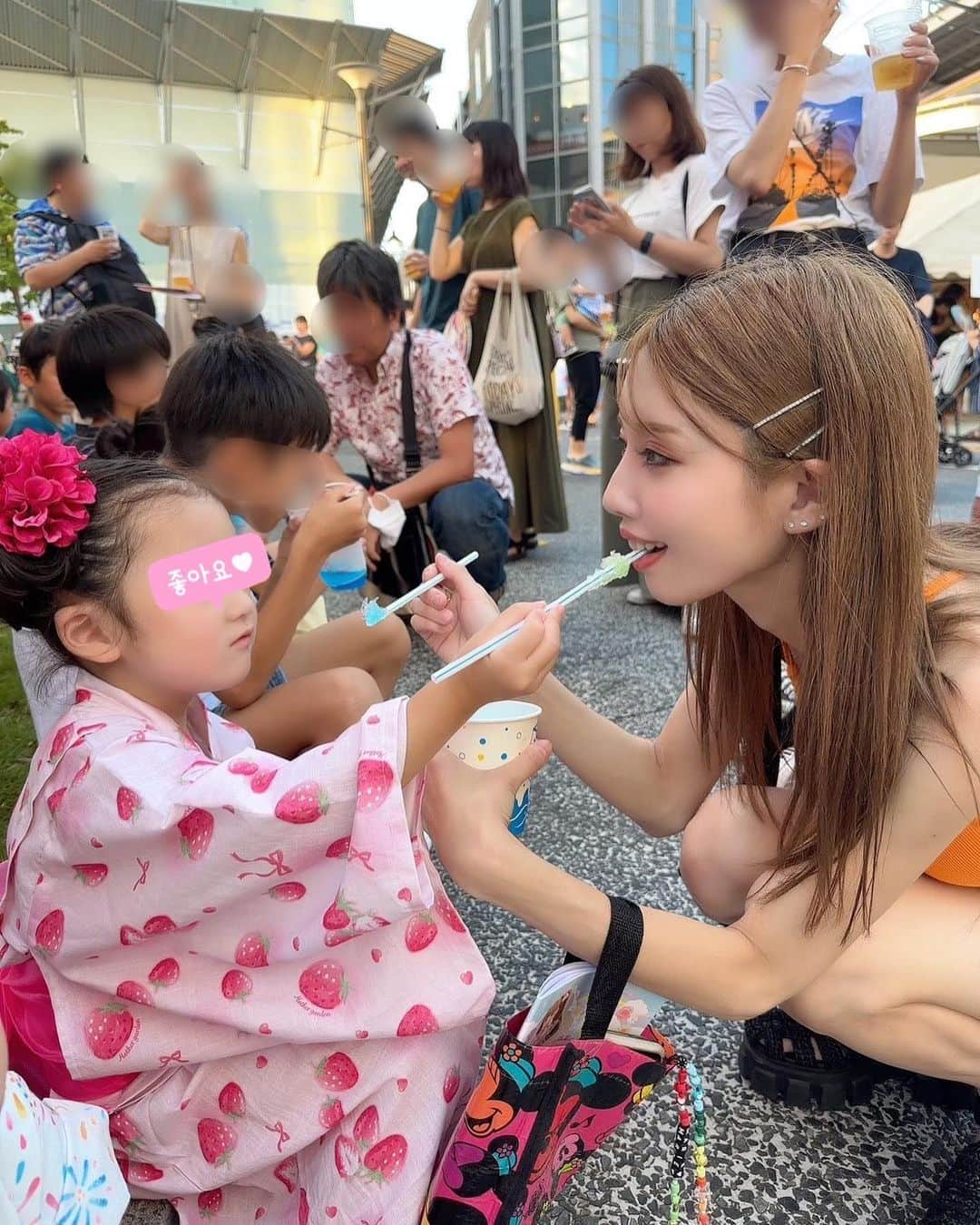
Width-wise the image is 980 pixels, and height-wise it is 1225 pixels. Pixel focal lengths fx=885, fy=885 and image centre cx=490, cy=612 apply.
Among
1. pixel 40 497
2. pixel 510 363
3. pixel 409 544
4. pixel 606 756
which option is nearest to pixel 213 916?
pixel 40 497

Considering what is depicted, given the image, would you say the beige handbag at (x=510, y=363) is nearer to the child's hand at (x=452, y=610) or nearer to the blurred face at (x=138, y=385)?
the blurred face at (x=138, y=385)

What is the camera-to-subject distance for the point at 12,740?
2258 mm

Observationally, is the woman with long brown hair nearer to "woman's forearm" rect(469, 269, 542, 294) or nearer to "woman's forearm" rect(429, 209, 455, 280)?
"woman's forearm" rect(469, 269, 542, 294)

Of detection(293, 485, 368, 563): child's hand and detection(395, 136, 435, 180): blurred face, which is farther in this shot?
detection(395, 136, 435, 180): blurred face

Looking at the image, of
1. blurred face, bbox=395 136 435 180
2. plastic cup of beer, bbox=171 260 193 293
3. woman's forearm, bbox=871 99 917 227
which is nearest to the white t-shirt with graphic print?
woman's forearm, bbox=871 99 917 227

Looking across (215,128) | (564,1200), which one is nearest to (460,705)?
(564,1200)

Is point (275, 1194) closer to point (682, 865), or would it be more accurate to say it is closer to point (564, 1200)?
point (564, 1200)

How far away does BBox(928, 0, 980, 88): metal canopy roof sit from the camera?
5375mm

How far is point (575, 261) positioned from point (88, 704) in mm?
2660

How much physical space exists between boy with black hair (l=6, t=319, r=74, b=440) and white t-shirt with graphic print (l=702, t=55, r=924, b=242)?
246 centimetres

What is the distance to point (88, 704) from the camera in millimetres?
1078

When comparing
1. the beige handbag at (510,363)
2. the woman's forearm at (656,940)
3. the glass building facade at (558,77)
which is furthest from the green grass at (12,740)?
the glass building facade at (558,77)

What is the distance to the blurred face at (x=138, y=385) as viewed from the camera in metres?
2.24

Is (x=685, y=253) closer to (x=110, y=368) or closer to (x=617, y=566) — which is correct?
(x=110, y=368)
